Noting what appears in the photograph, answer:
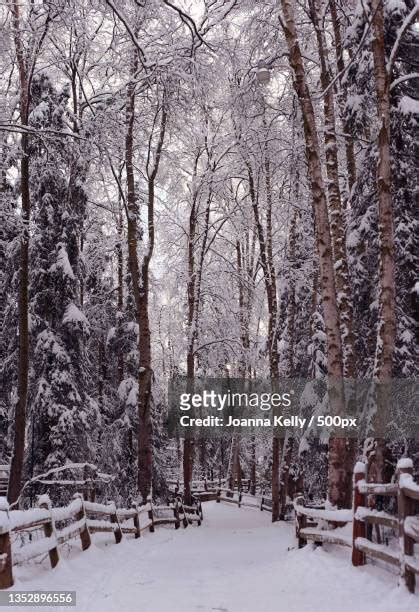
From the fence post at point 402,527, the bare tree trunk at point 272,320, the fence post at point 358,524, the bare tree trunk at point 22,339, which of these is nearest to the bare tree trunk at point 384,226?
the fence post at point 358,524

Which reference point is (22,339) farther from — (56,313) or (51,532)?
(51,532)

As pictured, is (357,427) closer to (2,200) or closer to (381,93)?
(381,93)

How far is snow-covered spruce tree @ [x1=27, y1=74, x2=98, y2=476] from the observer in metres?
17.2

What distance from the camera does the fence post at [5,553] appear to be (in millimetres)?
6035

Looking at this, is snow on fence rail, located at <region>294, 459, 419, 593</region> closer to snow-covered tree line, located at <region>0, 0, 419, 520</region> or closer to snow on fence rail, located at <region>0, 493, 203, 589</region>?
snow-covered tree line, located at <region>0, 0, 419, 520</region>

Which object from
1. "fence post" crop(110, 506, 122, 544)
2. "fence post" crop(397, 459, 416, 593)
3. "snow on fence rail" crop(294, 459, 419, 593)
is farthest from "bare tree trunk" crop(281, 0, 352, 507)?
"fence post" crop(110, 506, 122, 544)

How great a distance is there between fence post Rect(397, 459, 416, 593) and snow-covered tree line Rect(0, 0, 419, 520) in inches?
113

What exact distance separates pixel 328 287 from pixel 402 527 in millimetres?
4624

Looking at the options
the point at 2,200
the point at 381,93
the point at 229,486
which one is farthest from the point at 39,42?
the point at 229,486

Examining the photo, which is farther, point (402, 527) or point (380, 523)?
point (380, 523)

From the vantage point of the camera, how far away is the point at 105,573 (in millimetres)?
8375

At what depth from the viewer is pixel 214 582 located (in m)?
7.75

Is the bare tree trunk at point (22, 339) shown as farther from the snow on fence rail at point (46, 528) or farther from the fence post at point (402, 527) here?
the fence post at point (402, 527)

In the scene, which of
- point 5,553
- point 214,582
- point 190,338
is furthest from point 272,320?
point 5,553
